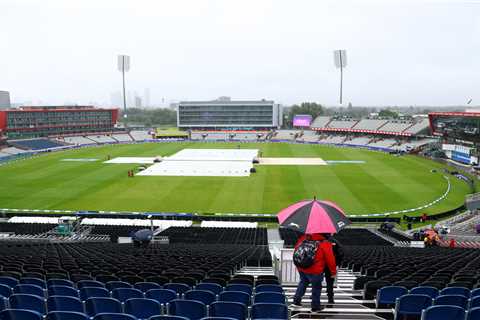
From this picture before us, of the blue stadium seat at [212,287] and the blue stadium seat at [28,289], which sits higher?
the blue stadium seat at [28,289]

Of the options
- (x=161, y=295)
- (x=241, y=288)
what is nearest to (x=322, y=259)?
(x=241, y=288)

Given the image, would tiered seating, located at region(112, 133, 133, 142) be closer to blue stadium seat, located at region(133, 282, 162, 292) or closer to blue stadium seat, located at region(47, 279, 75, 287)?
blue stadium seat, located at region(47, 279, 75, 287)

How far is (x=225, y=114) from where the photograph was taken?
130125mm

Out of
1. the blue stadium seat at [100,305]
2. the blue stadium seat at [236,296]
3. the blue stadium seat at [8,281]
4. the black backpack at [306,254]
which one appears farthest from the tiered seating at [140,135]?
the blue stadium seat at [100,305]

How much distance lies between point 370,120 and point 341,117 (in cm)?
1176

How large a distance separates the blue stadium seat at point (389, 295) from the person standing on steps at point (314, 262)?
0.92 m

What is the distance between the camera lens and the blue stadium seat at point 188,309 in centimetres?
556

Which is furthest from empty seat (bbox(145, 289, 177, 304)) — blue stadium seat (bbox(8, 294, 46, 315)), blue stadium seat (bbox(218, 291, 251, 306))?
blue stadium seat (bbox(8, 294, 46, 315))

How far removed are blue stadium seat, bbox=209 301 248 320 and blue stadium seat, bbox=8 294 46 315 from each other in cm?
261

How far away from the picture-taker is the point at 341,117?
388ft

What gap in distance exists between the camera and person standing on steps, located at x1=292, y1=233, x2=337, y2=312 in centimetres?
706

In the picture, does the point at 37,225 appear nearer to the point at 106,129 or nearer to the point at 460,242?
the point at 460,242

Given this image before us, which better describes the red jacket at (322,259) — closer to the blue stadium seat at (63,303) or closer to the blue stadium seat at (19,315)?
the blue stadium seat at (63,303)

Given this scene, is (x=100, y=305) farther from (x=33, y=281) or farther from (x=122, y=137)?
(x=122, y=137)
